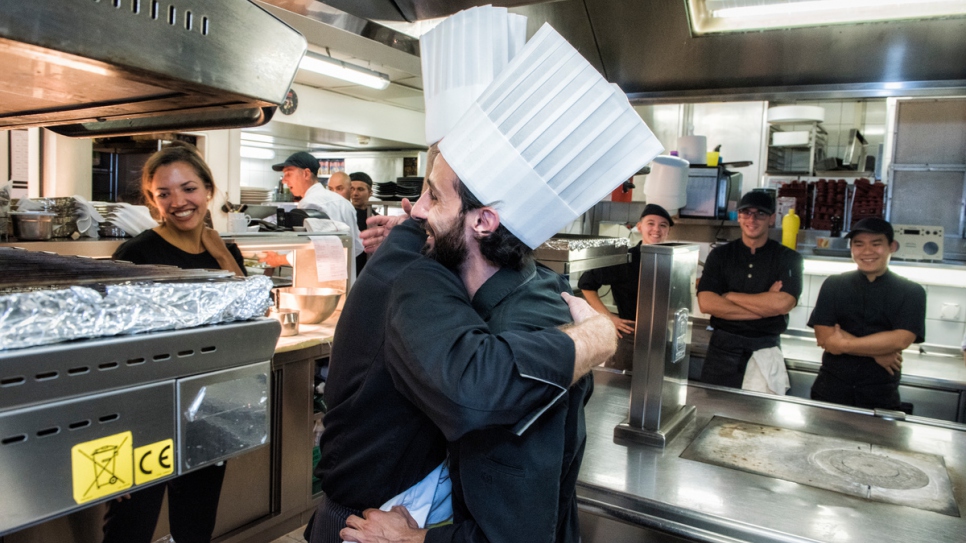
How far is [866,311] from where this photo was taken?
2.99 meters

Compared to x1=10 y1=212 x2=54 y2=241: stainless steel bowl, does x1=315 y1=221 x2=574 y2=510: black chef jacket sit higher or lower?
lower

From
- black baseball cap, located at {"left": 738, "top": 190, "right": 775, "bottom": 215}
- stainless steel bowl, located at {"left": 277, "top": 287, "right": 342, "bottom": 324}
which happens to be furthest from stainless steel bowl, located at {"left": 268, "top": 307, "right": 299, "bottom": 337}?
black baseball cap, located at {"left": 738, "top": 190, "right": 775, "bottom": 215}

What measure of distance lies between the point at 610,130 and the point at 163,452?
2.66 ft

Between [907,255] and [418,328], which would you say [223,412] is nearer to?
[418,328]

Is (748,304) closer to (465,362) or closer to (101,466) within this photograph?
(465,362)

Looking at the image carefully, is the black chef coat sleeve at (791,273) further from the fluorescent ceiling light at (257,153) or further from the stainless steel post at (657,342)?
the fluorescent ceiling light at (257,153)

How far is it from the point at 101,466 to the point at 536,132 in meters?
0.75

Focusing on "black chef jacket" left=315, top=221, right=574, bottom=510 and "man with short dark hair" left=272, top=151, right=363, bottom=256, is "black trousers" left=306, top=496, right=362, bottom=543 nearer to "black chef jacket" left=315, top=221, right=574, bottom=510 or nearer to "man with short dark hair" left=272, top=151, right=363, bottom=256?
"black chef jacket" left=315, top=221, right=574, bottom=510

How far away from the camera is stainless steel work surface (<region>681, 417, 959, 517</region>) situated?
155 centimetres

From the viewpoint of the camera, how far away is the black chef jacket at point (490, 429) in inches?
34.5

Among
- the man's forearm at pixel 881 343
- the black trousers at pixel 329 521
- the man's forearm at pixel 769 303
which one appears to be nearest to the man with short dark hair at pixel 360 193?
the man's forearm at pixel 769 303

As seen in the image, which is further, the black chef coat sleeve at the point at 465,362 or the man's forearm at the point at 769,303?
the man's forearm at the point at 769,303

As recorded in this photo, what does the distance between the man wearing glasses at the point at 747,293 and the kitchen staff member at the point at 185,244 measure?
7.98 ft

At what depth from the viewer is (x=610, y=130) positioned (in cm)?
104
